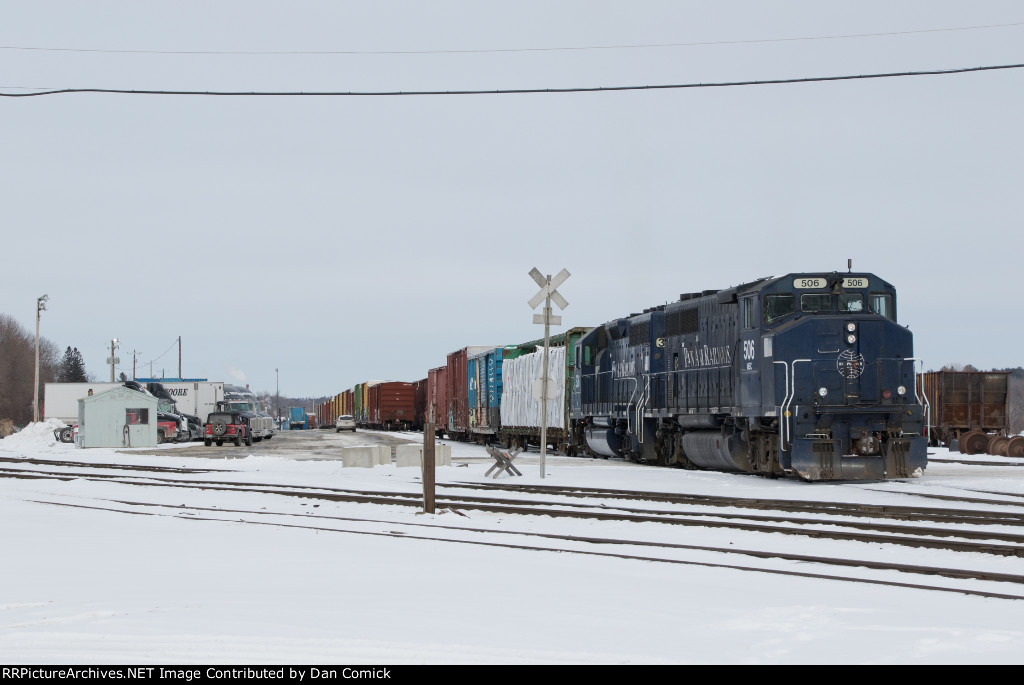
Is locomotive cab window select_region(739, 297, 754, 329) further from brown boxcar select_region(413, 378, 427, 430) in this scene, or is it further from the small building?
brown boxcar select_region(413, 378, 427, 430)

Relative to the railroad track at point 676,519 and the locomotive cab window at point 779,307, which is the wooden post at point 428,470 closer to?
the railroad track at point 676,519

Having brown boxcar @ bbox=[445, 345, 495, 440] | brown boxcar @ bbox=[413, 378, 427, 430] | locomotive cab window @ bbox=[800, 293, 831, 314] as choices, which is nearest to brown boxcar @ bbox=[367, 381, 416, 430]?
brown boxcar @ bbox=[413, 378, 427, 430]

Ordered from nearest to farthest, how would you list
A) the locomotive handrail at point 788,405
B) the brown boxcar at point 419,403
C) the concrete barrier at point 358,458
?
the locomotive handrail at point 788,405
the concrete barrier at point 358,458
the brown boxcar at point 419,403

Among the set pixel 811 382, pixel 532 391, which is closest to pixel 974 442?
pixel 532 391

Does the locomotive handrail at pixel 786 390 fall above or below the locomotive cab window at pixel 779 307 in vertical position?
below

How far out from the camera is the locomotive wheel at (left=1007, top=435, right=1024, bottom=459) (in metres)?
36.5

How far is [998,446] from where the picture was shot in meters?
37.3

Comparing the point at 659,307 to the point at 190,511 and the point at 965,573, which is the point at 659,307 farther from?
the point at 965,573

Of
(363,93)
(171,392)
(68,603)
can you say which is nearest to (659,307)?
(363,93)

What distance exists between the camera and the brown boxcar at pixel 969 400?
40.9 m

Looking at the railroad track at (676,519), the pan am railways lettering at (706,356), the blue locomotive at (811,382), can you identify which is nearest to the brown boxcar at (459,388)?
the pan am railways lettering at (706,356)

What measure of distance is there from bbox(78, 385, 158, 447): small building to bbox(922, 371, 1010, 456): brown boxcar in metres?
30.1

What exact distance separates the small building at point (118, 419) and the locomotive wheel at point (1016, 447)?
31.8 meters

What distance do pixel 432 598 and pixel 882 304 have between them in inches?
606
